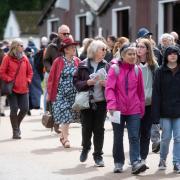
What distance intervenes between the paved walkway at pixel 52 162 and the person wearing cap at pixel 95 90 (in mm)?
418

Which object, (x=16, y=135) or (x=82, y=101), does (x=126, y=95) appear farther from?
(x=16, y=135)

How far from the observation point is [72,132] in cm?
1450

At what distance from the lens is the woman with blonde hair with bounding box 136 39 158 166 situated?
33.0 ft

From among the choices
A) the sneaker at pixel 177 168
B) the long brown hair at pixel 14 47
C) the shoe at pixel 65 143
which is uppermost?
the long brown hair at pixel 14 47

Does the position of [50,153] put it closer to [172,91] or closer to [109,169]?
[109,169]

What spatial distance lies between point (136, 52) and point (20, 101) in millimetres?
4305

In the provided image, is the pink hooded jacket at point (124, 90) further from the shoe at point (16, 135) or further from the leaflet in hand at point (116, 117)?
the shoe at point (16, 135)

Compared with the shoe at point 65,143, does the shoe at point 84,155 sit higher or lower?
higher

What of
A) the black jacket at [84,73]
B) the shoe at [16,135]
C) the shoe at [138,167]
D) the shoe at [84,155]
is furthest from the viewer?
the shoe at [16,135]

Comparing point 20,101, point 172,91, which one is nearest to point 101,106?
point 172,91

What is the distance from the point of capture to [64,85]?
11969mm

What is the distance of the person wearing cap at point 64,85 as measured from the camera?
39.1ft

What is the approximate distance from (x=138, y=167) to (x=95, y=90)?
1.43 m

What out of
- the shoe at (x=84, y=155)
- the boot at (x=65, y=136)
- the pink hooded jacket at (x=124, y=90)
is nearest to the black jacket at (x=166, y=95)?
the pink hooded jacket at (x=124, y=90)
